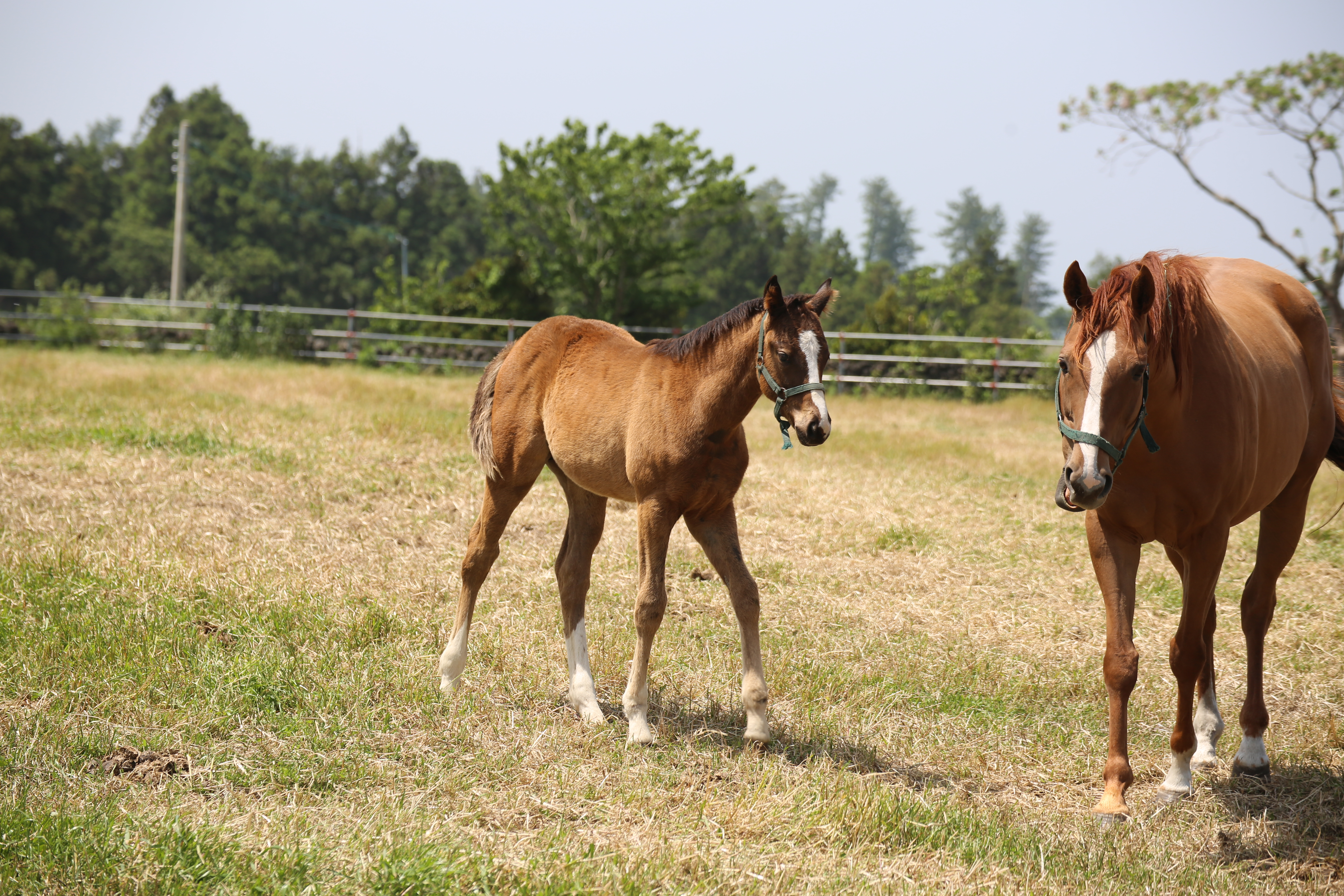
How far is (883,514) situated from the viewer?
8156mm

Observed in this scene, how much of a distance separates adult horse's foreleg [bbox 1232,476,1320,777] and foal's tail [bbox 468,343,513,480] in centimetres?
49

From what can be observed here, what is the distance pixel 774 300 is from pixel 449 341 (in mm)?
17760

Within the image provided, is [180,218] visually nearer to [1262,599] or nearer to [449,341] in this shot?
[449,341]

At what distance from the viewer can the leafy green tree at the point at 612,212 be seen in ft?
83.7

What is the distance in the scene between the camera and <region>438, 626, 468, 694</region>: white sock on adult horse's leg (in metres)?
4.45

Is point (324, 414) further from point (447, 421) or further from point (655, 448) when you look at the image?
point (655, 448)

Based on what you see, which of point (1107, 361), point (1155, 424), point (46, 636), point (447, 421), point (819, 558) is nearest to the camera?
point (1107, 361)

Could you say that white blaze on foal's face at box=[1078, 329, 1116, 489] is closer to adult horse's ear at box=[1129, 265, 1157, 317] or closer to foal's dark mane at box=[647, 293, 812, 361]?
adult horse's ear at box=[1129, 265, 1157, 317]

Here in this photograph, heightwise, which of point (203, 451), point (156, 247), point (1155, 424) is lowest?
point (203, 451)

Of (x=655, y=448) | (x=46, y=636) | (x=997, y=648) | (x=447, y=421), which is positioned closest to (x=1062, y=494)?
(x=655, y=448)

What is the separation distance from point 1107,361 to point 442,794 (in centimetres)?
288

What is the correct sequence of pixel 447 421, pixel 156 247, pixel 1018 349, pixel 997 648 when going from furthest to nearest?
pixel 156 247
pixel 1018 349
pixel 447 421
pixel 997 648

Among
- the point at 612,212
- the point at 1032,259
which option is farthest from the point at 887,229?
the point at 612,212

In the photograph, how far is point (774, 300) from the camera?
12.4 ft
